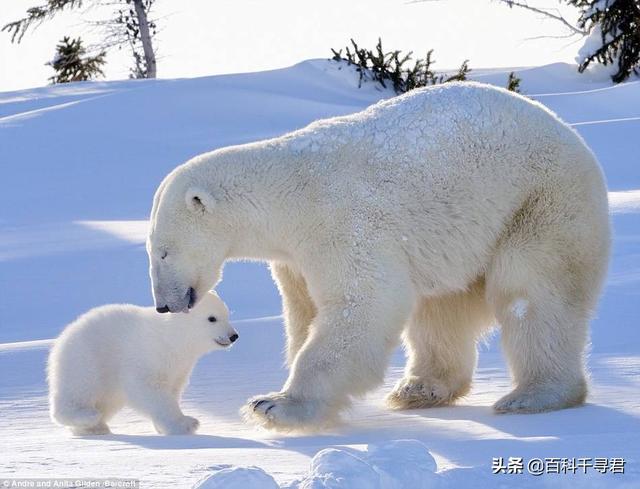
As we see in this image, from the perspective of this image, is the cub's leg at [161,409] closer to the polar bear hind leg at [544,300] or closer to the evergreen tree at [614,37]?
the polar bear hind leg at [544,300]

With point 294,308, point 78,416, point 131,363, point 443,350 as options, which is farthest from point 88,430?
point 443,350

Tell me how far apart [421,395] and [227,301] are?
291 centimetres

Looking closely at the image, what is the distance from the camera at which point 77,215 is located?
1205 cm

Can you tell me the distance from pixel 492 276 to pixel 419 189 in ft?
1.77

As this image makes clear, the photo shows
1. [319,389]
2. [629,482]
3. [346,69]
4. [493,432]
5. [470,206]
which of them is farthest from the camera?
[346,69]

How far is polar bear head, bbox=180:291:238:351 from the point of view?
5266 mm

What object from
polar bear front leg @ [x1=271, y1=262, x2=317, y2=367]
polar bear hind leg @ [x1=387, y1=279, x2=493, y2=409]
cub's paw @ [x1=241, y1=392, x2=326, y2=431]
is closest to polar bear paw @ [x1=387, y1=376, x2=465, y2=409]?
polar bear hind leg @ [x1=387, y1=279, x2=493, y2=409]

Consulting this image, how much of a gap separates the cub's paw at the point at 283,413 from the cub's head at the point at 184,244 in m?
0.56

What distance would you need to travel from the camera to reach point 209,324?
17.4 feet

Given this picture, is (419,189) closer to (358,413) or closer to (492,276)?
(492,276)

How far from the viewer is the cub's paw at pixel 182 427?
16.7 ft

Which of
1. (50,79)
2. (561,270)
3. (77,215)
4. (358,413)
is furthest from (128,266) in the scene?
(50,79)

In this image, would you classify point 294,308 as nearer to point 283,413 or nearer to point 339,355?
point 339,355

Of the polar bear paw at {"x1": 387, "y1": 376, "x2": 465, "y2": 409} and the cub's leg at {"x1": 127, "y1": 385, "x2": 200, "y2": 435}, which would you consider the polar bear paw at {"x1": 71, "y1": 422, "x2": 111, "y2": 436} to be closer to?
the cub's leg at {"x1": 127, "y1": 385, "x2": 200, "y2": 435}
